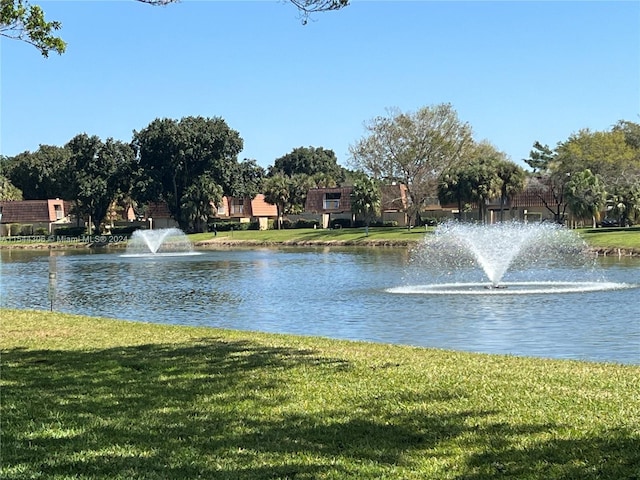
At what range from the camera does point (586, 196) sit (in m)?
73.7

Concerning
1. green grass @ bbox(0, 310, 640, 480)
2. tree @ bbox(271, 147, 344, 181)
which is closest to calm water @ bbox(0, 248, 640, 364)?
green grass @ bbox(0, 310, 640, 480)

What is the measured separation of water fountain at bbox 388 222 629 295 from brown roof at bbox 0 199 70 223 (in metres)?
75.2

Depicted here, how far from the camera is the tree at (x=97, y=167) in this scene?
99938 millimetres

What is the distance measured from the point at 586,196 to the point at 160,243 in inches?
1642

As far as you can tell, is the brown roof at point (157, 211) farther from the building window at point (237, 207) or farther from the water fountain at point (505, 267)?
the water fountain at point (505, 267)

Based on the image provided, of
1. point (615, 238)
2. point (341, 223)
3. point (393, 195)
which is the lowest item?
point (615, 238)

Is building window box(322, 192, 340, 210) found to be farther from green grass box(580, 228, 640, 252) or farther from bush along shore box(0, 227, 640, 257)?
green grass box(580, 228, 640, 252)

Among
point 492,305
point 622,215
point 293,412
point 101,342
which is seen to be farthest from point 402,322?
point 622,215

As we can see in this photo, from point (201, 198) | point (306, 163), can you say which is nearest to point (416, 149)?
point (201, 198)

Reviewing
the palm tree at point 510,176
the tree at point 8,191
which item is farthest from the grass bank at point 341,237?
the tree at point 8,191

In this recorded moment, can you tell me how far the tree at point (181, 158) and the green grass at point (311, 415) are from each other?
8708 centimetres

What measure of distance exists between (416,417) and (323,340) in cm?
749

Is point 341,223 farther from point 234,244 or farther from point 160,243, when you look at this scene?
point 160,243

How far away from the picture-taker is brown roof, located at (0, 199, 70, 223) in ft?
387
